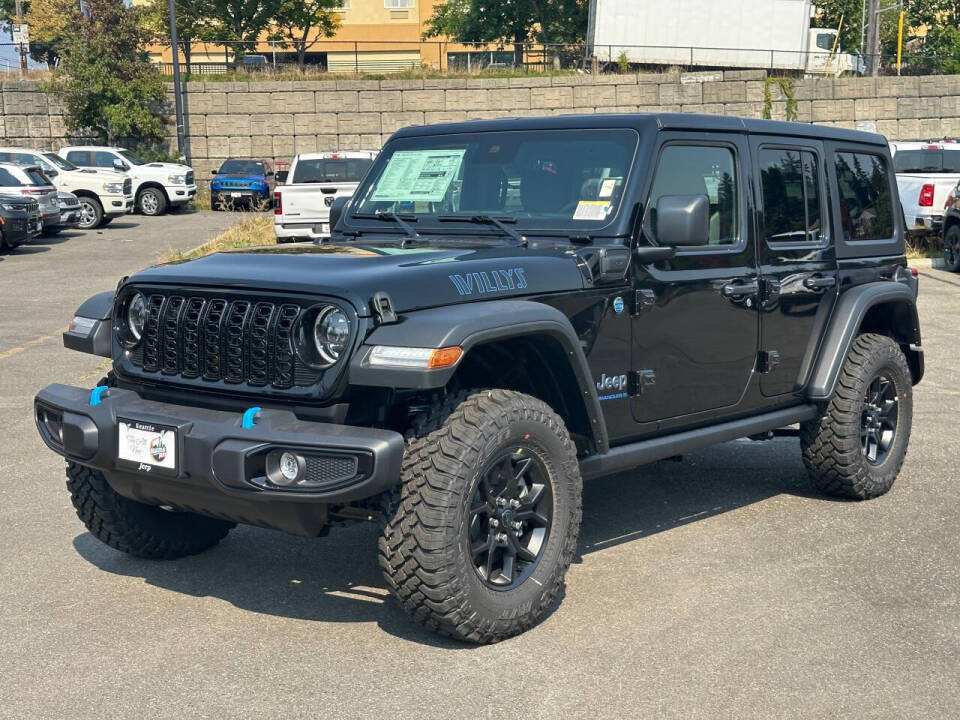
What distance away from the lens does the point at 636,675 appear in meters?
4.18

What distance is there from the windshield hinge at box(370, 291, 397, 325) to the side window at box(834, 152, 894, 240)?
322 centimetres

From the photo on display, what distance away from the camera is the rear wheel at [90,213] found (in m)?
29.3

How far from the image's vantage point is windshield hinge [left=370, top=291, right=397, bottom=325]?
4.19 meters

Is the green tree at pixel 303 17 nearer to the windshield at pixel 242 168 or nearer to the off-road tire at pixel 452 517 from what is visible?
the windshield at pixel 242 168

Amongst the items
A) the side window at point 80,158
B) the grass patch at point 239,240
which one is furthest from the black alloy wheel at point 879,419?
the side window at point 80,158

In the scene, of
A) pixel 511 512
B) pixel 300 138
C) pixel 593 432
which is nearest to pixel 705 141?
pixel 593 432

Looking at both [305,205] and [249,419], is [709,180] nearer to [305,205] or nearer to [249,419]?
[249,419]

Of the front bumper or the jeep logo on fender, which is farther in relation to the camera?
the jeep logo on fender

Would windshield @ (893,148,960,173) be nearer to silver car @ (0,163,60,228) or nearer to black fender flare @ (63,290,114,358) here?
silver car @ (0,163,60,228)

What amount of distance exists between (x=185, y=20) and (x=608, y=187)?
52626 mm

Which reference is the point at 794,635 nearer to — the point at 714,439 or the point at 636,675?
the point at 636,675

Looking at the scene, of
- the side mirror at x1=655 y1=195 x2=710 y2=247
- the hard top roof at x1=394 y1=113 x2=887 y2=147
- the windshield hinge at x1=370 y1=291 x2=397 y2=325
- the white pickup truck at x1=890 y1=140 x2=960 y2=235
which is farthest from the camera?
the white pickup truck at x1=890 y1=140 x2=960 y2=235

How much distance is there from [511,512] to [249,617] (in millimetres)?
1148

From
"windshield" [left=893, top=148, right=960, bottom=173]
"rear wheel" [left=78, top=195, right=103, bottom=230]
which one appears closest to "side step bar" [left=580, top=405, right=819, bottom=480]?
"windshield" [left=893, top=148, right=960, bottom=173]
